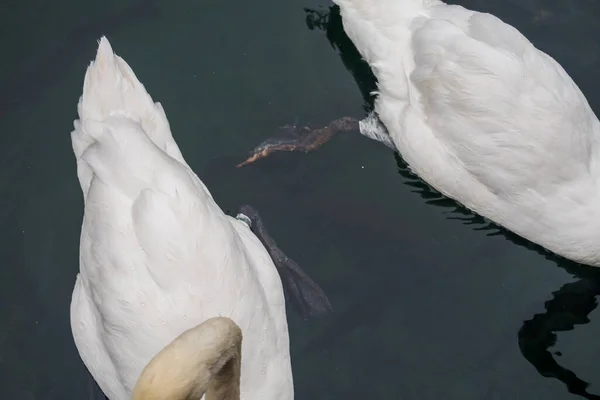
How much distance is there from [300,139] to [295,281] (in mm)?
1042

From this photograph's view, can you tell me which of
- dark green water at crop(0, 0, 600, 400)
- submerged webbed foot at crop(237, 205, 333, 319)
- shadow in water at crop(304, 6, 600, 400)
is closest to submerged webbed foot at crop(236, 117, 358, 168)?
dark green water at crop(0, 0, 600, 400)

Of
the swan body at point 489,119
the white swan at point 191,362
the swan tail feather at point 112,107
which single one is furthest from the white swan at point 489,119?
the white swan at point 191,362

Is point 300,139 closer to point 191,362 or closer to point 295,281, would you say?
point 295,281

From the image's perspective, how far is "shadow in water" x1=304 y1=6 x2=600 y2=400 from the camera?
5.70 meters

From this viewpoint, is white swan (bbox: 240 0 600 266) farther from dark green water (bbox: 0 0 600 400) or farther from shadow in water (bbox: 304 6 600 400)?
dark green water (bbox: 0 0 600 400)

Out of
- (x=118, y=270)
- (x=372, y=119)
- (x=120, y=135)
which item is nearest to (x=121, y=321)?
(x=118, y=270)

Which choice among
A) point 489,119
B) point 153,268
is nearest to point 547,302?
point 489,119

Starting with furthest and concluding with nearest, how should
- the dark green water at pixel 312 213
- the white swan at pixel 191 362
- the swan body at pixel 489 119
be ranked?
the dark green water at pixel 312 213 < the swan body at pixel 489 119 < the white swan at pixel 191 362

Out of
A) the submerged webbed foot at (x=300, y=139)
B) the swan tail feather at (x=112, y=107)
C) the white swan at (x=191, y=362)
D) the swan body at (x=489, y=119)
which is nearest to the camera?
the white swan at (x=191, y=362)

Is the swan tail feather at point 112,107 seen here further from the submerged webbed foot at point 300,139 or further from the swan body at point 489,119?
the swan body at point 489,119

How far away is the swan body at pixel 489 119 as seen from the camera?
532cm

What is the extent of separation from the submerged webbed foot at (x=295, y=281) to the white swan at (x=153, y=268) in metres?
→ 0.81

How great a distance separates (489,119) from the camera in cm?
539

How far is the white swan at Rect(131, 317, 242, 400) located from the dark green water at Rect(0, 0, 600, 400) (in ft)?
6.15
